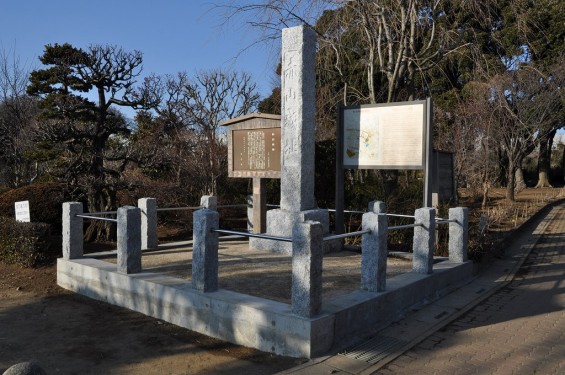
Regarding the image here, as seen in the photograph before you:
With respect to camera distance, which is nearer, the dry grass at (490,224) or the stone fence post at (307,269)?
the stone fence post at (307,269)

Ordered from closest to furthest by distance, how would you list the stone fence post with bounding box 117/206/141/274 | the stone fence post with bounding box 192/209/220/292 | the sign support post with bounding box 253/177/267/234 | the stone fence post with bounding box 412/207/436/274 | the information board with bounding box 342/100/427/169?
1. the stone fence post with bounding box 192/209/220/292
2. the stone fence post with bounding box 117/206/141/274
3. the stone fence post with bounding box 412/207/436/274
4. the information board with bounding box 342/100/427/169
5. the sign support post with bounding box 253/177/267/234

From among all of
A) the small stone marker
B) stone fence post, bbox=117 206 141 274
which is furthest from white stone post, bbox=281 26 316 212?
the small stone marker

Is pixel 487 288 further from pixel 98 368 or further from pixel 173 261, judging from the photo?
pixel 98 368

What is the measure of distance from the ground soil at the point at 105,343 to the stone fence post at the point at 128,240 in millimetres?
578

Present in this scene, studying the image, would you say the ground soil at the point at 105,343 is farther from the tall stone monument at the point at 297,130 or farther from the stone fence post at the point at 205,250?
the tall stone monument at the point at 297,130

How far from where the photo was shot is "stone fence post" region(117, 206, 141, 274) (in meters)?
6.20

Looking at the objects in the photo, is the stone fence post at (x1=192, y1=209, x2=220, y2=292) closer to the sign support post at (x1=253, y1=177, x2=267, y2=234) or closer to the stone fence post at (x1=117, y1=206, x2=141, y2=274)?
the stone fence post at (x1=117, y1=206, x2=141, y2=274)

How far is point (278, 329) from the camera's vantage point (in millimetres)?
4500

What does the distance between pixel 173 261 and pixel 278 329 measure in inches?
138

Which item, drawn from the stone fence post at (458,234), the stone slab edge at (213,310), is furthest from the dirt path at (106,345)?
the stone fence post at (458,234)

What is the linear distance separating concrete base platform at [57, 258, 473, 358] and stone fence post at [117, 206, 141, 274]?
162 mm

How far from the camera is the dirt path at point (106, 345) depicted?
4363 millimetres

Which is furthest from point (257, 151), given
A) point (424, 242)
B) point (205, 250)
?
point (205, 250)

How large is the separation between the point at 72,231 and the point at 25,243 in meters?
2.08
